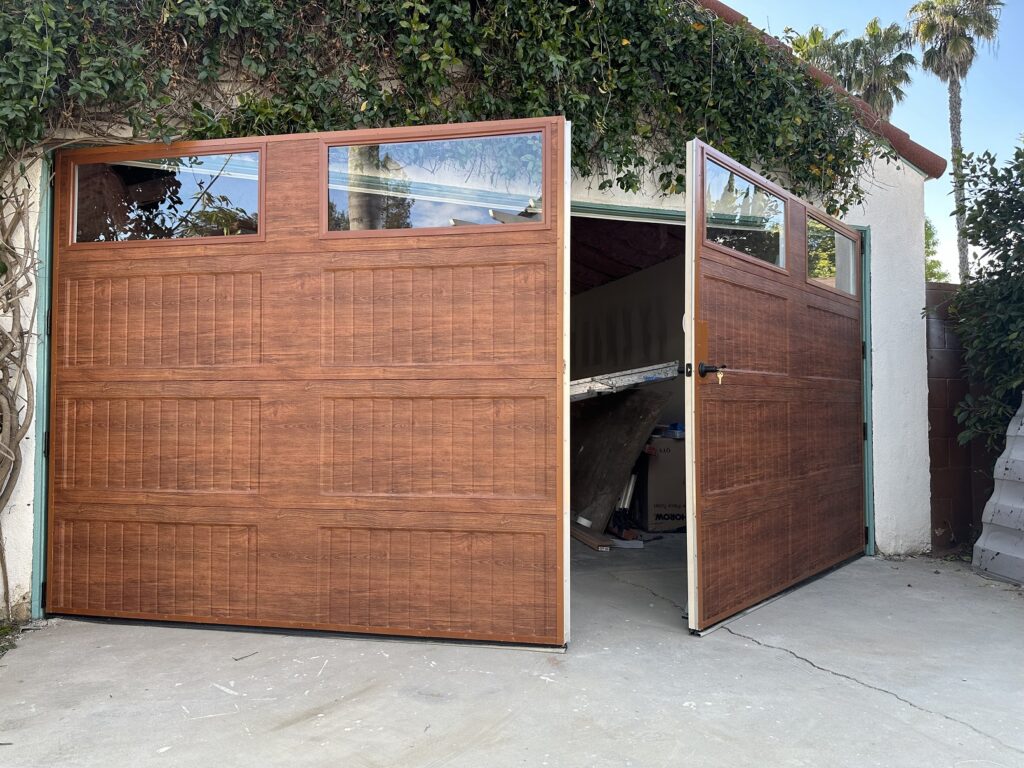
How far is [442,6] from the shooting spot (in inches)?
160

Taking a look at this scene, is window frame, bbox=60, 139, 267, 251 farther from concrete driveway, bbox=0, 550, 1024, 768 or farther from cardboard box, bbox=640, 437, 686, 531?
cardboard box, bbox=640, 437, 686, 531

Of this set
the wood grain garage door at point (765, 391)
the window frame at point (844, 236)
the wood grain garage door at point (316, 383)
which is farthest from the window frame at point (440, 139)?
the window frame at point (844, 236)

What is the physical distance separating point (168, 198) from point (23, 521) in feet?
5.86

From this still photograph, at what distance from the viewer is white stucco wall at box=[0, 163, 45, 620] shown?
12.7 ft

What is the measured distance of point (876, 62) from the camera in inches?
782

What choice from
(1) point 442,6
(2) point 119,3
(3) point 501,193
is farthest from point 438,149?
(2) point 119,3

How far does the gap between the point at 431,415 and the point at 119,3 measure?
102 inches

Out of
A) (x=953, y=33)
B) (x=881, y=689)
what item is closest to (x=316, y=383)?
(x=881, y=689)

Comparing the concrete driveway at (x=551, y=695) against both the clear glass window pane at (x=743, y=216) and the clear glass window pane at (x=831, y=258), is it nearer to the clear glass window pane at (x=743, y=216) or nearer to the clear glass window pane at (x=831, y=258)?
the clear glass window pane at (x=743, y=216)

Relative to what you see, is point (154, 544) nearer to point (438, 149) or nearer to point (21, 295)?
point (21, 295)

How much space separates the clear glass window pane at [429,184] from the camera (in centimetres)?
359

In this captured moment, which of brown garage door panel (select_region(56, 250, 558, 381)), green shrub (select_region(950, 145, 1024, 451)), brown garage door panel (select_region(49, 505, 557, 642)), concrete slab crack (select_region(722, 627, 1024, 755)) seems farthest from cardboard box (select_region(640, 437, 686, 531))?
brown garage door panel (select_region(56, 250, 558, 381))

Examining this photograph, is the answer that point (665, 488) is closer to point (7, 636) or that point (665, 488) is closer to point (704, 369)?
point (704, 369)

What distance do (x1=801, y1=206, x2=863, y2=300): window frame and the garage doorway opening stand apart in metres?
0.78
